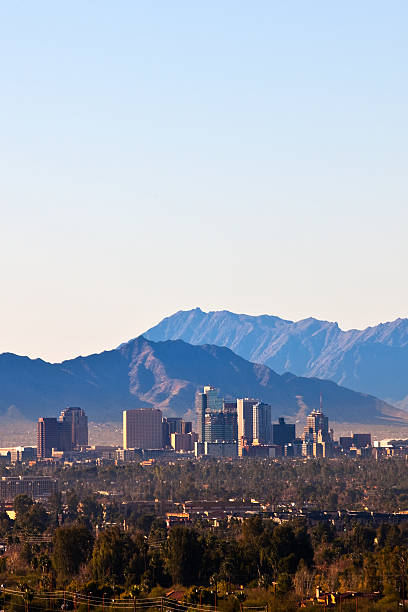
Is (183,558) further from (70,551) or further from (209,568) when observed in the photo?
(70,551)

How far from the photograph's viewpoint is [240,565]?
16988cm

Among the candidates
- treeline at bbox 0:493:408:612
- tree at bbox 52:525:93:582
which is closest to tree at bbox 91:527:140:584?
treeline at bbox 0:493:408:612

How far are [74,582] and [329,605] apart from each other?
102ft

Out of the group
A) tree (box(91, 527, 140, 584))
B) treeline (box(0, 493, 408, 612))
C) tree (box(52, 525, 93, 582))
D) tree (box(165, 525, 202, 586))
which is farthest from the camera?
tree (box(52, 525, 93, 582))

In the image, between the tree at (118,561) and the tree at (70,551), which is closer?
the tree at (118,561)

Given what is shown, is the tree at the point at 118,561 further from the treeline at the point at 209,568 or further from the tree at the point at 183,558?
the tree at the point at 183,558

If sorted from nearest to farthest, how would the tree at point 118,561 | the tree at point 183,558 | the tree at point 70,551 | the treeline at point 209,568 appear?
the treeline at point 209,568
the tree at point 183,558
the tree at point 118,561
the tree at point 70,551

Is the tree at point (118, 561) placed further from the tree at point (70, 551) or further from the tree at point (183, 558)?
the tree at point (183, 558)

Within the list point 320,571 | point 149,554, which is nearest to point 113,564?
point 149,554

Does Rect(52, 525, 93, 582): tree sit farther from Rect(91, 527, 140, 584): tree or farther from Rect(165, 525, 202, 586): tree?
Rect(165, 525, 202, 586): tree

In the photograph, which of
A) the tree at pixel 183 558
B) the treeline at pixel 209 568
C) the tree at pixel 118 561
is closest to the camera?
the treeline at pixel 209 568

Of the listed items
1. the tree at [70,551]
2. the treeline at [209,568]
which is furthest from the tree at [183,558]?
the tree at [70,551]

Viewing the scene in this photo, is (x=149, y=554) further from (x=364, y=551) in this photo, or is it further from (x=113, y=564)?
(x=364, y=551)

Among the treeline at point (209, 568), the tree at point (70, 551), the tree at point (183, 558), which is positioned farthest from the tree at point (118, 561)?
the tree at point (183, 558)
